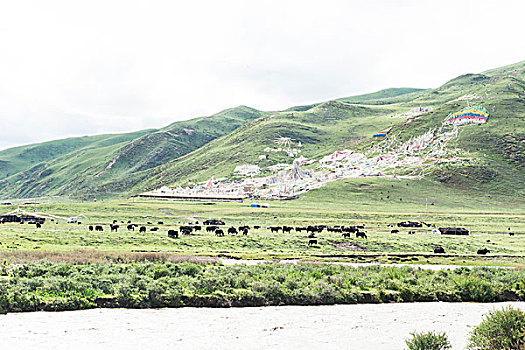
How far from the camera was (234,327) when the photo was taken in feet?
59.0

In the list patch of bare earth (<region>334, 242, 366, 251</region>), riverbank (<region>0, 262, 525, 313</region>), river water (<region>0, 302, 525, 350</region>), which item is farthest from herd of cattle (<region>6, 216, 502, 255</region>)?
river water (<region>0, 302, 525, 350</region>)

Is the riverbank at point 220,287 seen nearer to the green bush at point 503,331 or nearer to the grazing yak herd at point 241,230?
the green bush at point 503,331

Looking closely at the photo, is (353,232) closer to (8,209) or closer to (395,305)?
(395,305)

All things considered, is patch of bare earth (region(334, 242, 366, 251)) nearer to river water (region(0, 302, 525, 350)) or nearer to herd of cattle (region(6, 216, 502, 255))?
herd of cattle (region(6, 216, 502, 255))

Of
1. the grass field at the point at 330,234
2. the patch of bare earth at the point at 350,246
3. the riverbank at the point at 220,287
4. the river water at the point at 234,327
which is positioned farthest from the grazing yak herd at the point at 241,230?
the river water at the point at 234,327

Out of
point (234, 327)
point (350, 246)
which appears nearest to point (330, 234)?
point (350, 246)

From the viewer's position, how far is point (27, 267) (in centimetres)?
2498

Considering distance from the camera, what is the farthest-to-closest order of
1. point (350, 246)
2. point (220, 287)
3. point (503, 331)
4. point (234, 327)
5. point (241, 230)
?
Answer: point (241, 230) < point (350, 246) < point (220, 287) < point (234, 327) < point (503, 331)

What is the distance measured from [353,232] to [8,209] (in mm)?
88762

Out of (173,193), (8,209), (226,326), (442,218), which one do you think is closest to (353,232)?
(442,218)

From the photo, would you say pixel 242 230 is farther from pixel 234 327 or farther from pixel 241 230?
pixel 234 327

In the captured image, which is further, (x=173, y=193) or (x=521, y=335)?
(x=173, y=193)

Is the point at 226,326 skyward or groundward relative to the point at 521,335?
groundward

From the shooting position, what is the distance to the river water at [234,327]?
15.5 meters
